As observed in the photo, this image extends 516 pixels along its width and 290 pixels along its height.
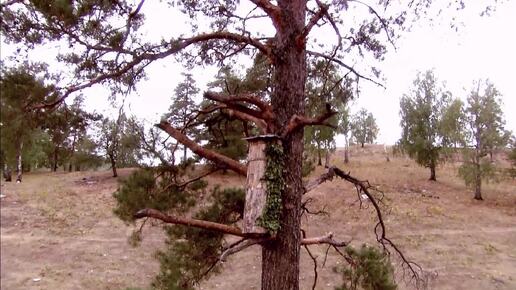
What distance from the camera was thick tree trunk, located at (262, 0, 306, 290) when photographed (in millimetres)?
4102

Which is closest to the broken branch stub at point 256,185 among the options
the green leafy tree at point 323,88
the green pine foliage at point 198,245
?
the green pine foliage at point 198,245

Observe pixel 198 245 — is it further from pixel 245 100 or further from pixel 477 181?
pixel 477 181

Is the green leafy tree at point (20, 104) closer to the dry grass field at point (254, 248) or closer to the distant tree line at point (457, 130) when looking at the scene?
the dry grass field at point (254, 248)

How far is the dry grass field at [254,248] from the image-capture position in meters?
13.2

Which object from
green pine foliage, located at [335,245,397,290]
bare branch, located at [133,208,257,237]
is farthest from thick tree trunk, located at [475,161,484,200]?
bare branch, located at [133,208,257,237]

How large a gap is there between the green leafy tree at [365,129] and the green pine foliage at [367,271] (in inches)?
1509

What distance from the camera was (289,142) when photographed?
4227 millimetres

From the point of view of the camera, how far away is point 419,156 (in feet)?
82.9

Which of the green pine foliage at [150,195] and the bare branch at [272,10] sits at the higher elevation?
the bare branch at [272,10]

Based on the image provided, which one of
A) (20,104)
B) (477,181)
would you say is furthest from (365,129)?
(20,104)

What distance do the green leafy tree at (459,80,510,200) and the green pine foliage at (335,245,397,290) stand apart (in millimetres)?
18133

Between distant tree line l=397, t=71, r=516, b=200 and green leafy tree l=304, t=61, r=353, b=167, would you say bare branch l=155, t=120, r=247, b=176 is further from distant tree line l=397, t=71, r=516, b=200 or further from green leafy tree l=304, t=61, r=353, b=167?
distant tree line l=397, t=71, r=516, b=200

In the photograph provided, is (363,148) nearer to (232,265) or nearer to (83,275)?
(232,265)

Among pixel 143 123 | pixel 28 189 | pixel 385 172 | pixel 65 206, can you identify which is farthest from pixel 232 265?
pixel 385 172
